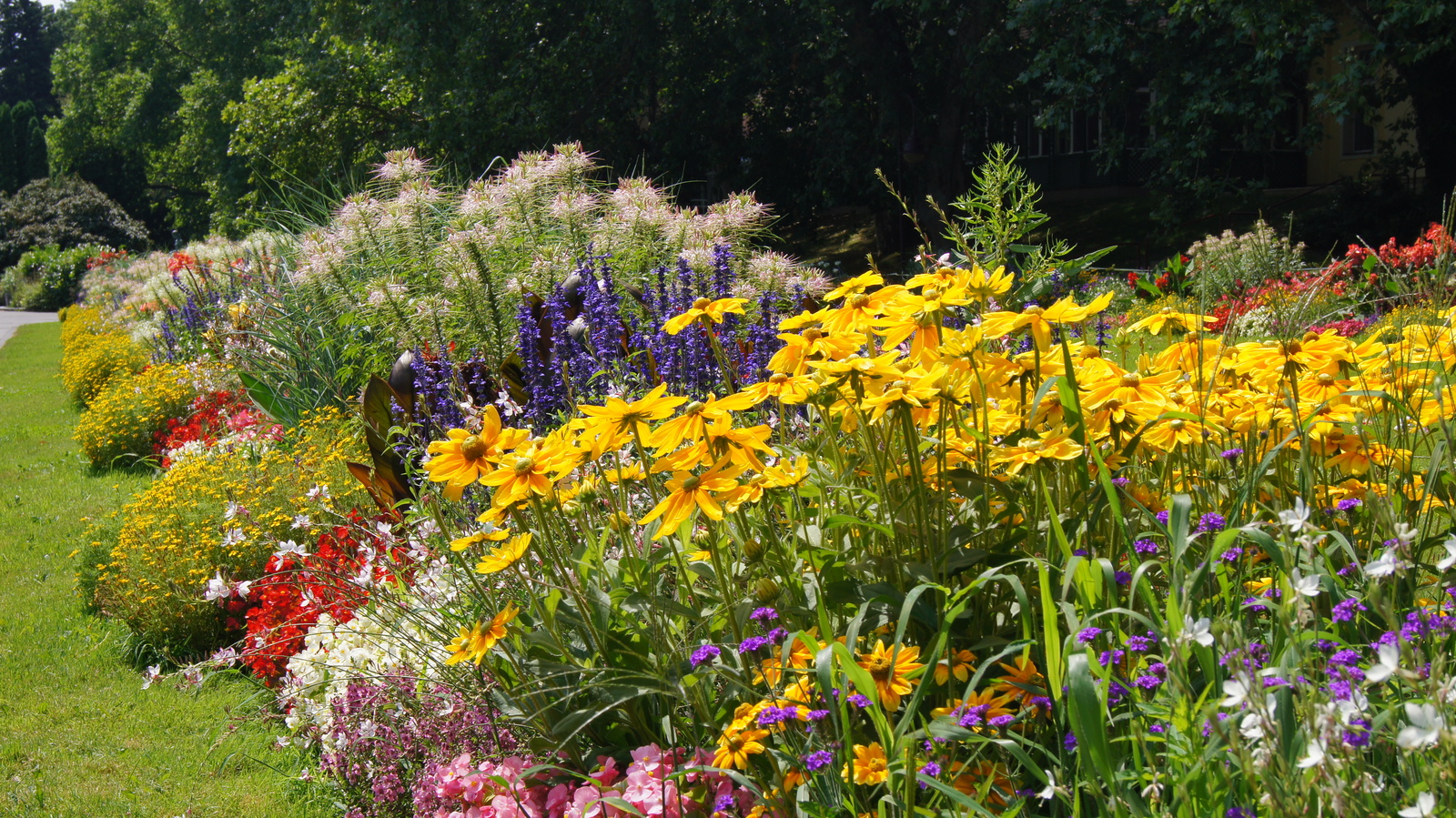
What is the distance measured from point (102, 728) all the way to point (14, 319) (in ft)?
95.7

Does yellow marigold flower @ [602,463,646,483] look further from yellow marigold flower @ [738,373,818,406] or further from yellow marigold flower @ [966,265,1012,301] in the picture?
yellow marigold flower @ [966,265,1012,301]

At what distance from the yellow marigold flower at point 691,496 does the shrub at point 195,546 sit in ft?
8.77

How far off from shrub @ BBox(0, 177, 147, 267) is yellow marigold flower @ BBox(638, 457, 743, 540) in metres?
42.2

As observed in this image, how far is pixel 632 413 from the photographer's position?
1752mm

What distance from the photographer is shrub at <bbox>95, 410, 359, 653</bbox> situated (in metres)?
4.19

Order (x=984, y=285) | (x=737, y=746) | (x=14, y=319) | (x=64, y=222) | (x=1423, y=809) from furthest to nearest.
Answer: (x=64, y=222) → (x=14, y=319) → (x=984, y=285) → (x=737, y=746) → (x=1423, y=809)

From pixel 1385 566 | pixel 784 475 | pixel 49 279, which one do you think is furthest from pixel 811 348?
pixel 49 279

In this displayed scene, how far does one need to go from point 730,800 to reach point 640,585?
0.40 meters

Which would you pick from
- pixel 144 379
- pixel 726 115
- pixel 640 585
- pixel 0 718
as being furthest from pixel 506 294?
pixel 726 115

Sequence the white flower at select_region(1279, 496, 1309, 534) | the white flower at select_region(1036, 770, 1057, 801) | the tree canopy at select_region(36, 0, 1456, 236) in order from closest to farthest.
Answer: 1. the white flower at select_region(1279, 496, 1309, 534)
2. the white flower at select_region(1036, 770, 1057, 801)
3. the tree canopy at select_region(36, 0, 1456, 236)

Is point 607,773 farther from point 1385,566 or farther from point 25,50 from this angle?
point 25,50

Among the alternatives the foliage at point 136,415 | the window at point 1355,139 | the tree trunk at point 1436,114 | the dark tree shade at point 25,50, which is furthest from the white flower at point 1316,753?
the dark tree shade at point 25,50

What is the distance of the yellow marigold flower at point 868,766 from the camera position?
150 cm

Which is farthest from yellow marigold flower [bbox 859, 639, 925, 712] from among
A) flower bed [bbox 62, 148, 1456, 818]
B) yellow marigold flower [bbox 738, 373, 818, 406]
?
yellow marigold flower [bbox 738, 373, 818, 406]
